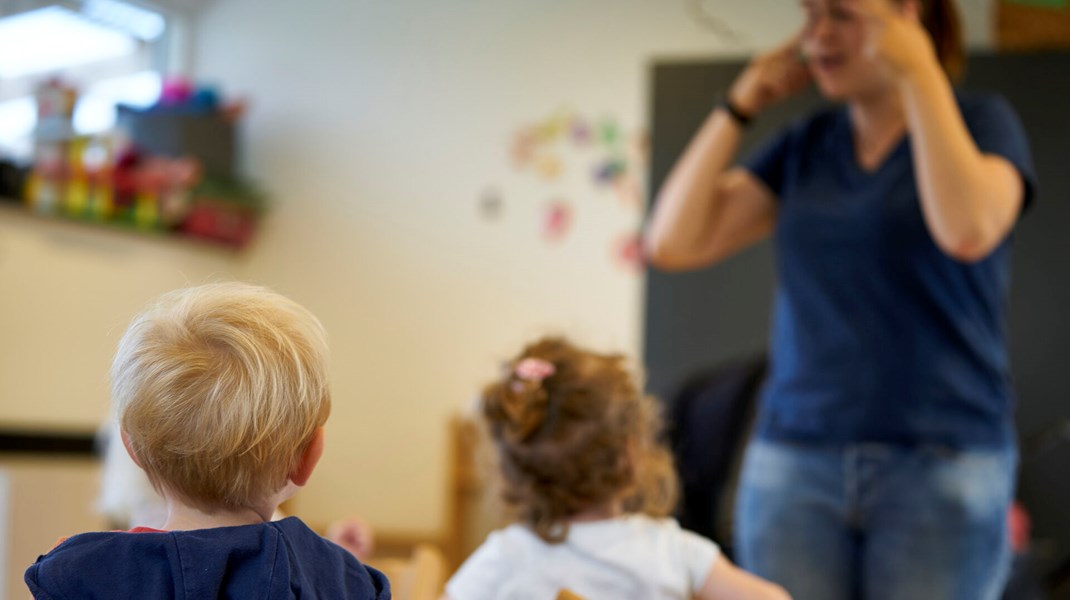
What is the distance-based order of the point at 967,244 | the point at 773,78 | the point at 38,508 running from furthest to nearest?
1. the point at 38,508
2. the point at 773,78
3. the point at 967,244

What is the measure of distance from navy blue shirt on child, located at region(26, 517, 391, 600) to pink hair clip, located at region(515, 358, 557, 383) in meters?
0.58

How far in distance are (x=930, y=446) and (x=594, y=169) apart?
282 cm

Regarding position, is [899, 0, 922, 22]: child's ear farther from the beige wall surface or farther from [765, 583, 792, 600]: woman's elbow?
the beige wall surface

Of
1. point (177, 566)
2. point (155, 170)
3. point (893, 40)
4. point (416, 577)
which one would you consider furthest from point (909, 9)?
point (155, 170)

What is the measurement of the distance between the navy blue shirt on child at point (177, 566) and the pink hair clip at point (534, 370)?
22.8 inches

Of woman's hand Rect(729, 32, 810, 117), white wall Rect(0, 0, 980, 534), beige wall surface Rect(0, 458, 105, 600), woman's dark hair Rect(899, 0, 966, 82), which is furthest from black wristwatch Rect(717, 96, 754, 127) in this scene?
white wall Rect(0, 0, 980, 534)

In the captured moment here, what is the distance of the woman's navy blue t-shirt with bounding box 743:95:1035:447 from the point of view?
1258 millimetres

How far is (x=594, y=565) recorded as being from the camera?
3.99 feet

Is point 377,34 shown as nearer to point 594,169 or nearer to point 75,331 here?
point 594,169

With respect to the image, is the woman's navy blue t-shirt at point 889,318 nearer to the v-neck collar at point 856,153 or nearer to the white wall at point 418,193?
the v-neck collar at point 856,153

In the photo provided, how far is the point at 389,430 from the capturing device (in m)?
4.13

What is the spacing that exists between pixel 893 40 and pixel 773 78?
0.22m

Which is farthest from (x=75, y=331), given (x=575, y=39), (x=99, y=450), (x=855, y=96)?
(x=855, y=96)

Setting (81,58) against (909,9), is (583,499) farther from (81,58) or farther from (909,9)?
(81,58)
